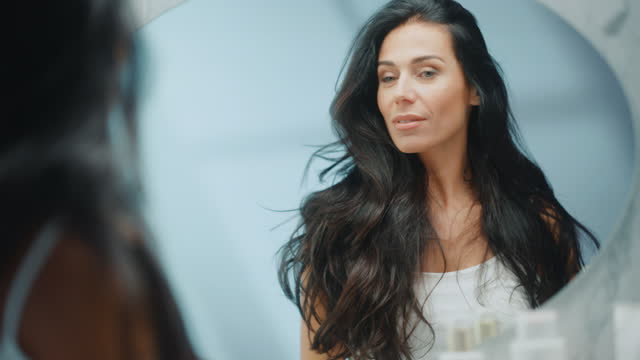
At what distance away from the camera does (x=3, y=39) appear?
35cm

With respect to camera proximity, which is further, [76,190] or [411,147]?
[411,147]

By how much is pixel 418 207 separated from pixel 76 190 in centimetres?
55

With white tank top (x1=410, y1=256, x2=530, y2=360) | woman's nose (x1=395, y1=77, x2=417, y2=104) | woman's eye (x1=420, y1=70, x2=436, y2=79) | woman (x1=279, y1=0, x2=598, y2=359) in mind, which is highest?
woman's eye (x1=420, y1=70, x2=436, y2=79)

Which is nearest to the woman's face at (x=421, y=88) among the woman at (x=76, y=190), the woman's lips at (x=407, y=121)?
the woman's lips at (x=407, y=121)

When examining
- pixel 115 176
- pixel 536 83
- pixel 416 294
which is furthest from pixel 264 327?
pixel 115 176

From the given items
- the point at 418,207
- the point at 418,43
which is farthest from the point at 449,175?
the point at 418,43

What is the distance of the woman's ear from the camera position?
0.84 metres

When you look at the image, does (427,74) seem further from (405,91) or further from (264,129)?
(264,129)

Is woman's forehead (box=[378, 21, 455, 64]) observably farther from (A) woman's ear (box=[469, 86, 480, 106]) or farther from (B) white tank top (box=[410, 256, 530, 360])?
(B) white tank top (box=[410, 256, 530, 360])

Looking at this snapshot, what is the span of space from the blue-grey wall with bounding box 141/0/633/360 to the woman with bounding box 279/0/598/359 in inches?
0.9

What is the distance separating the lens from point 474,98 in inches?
33.4

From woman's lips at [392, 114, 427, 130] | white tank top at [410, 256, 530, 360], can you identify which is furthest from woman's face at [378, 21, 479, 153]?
white tank top at [410, 256, 530, 360]

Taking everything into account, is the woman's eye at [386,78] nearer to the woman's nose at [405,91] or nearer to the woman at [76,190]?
the woman's nose at [405,91]

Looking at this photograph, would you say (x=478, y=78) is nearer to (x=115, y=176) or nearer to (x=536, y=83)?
(x=536, y=83)
